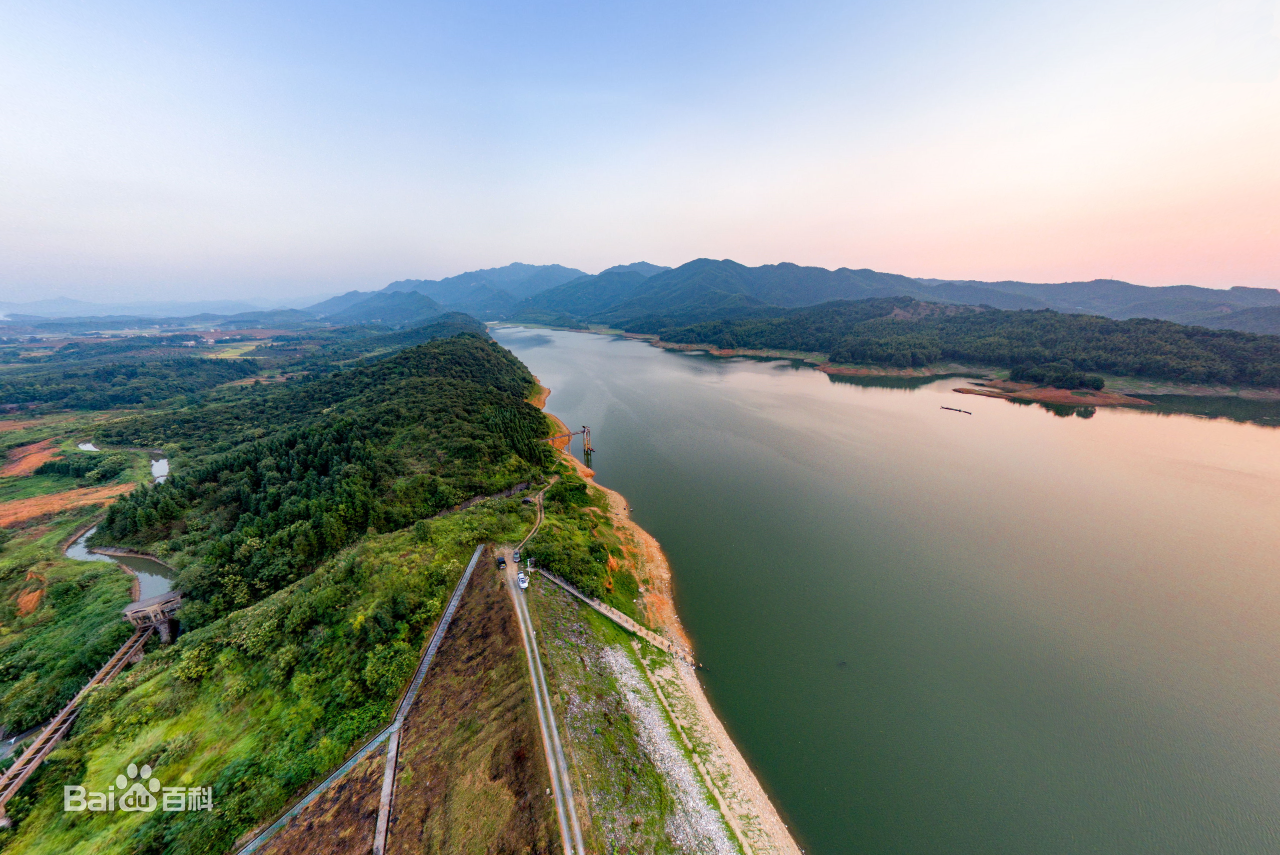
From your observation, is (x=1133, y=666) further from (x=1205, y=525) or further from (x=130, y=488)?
(x=130, y=488)

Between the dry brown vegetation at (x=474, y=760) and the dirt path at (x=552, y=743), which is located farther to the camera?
the dirt path at (x=552, y=743)

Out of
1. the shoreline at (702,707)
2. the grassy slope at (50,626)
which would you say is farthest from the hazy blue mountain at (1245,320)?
the grassy slope at (50,626)

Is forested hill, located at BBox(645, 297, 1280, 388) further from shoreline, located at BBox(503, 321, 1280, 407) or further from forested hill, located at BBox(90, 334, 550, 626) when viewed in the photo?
forested hill, located at BBox(90, 334, 550, 626)

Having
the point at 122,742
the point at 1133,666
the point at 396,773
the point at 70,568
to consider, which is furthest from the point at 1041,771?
the point at 70,568

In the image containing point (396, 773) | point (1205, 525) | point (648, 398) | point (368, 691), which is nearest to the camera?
point (396, 773)

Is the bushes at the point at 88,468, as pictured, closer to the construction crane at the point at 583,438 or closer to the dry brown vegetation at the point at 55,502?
the dry brown vegetation at the point at 55,502

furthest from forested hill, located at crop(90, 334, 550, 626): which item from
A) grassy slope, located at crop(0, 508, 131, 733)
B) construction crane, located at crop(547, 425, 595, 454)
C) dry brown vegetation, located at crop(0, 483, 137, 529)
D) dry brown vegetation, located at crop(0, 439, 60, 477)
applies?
dry brown vegetation, located at crop(0, 483, 137, 529)

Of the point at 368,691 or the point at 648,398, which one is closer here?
the point at 368,691

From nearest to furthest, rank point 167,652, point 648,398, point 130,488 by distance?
point 167,652 < point 130,488 < point 648,398
